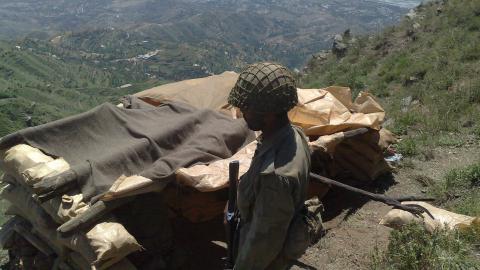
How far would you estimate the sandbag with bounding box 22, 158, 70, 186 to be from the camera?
13.1ft

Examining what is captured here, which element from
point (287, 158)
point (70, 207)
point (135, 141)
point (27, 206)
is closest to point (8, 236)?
point (27, 206)

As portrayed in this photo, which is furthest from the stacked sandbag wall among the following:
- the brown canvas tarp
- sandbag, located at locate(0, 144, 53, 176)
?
the brown canvas tarp

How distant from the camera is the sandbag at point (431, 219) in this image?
13.7 feet

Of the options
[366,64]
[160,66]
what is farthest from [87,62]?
[366,64]

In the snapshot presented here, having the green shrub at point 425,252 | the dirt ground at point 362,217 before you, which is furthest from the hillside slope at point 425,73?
the green shrub at point 425,252

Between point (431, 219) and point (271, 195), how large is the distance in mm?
2699

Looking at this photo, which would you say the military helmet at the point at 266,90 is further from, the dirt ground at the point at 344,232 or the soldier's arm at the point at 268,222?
the dirt ground at the point at 344,232

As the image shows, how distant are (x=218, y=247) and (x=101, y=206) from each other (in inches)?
65.0

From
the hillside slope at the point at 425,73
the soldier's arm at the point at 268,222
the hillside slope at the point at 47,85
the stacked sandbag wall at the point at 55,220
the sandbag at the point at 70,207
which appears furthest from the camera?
the hillside slope at the point at 47,85

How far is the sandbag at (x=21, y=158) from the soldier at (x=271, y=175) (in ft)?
8.01

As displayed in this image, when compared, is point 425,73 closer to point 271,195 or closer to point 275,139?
point 275,139

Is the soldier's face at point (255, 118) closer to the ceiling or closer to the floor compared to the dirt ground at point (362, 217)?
closer to the ceiling

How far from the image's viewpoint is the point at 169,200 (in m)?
4.45

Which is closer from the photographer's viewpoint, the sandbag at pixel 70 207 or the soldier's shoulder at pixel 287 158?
the soldier's shoulder at pixel 287 158
